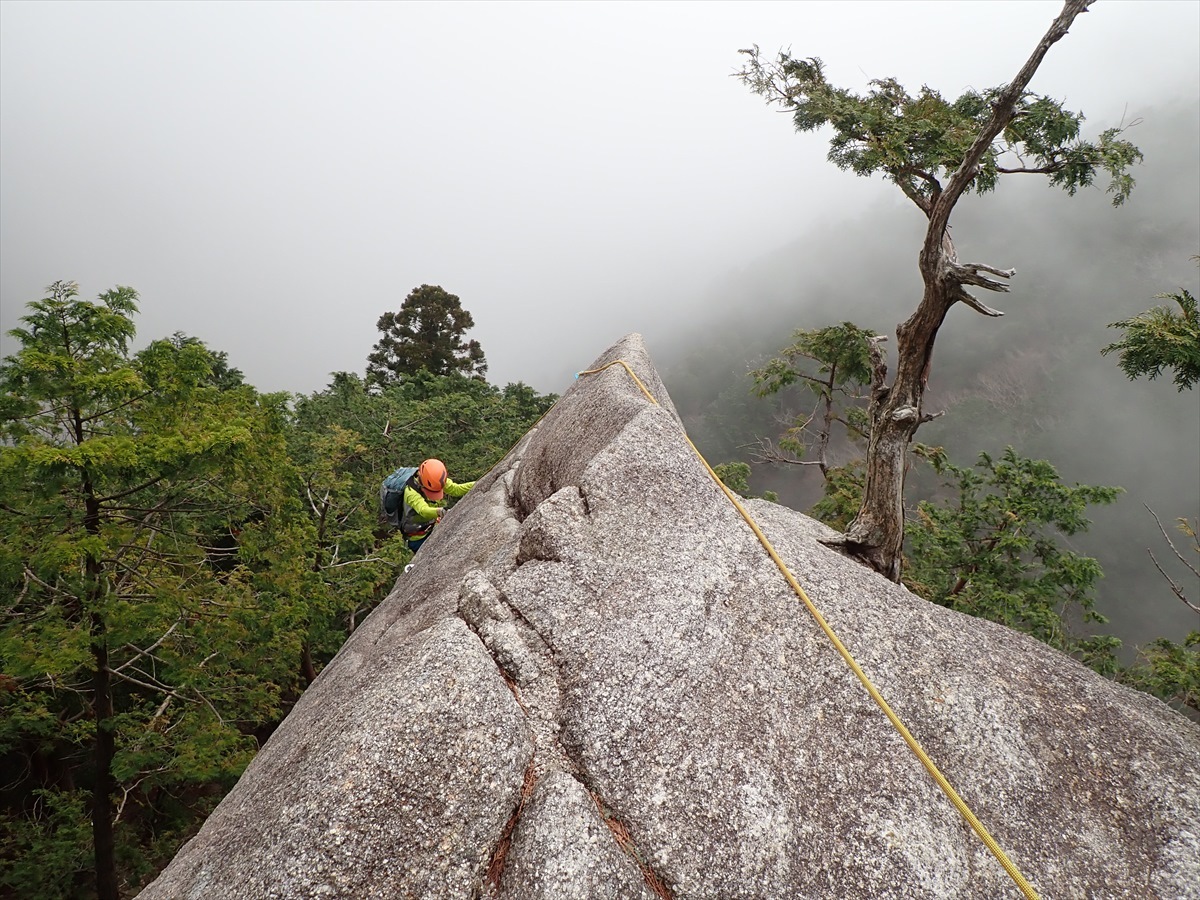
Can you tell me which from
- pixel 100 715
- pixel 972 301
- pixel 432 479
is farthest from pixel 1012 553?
pixel 100 715

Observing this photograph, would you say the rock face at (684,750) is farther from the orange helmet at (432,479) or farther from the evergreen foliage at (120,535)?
the evergreen foliage at (120,535)

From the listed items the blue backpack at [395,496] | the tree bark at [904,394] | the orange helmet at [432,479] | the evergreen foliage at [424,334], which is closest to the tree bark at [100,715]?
the blue backpack at [395,496]

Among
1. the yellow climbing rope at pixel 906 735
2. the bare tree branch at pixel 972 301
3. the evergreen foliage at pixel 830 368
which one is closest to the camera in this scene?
the yellow climbing rope at pixel 906 735

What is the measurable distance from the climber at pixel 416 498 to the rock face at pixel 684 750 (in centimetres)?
333

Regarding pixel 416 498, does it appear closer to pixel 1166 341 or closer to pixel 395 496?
pixel 395 496

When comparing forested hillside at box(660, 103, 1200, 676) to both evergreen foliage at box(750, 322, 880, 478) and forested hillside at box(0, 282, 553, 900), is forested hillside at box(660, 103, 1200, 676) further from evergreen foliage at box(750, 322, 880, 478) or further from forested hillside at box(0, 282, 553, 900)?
forested hillside at box(0, 282, 553, 900)

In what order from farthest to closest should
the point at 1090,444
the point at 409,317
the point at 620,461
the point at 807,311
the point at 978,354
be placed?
the point at 807,311, the point at 978,354, the point at 1090,444, the point at 409,317, the point at 620,461

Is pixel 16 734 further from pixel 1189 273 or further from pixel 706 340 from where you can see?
pixel 706 340

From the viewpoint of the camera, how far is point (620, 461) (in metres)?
5.00

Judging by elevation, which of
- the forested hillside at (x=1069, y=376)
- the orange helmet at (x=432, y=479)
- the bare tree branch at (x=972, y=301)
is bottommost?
the forested hillside at (x=1069, y=376)

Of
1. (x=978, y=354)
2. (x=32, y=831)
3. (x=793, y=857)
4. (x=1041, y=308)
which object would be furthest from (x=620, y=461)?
(x=1041, y=308)

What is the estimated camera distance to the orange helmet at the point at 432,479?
8164 millimetres

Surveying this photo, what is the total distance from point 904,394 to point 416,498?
6182 millimetres

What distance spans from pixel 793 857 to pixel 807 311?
15696cm
